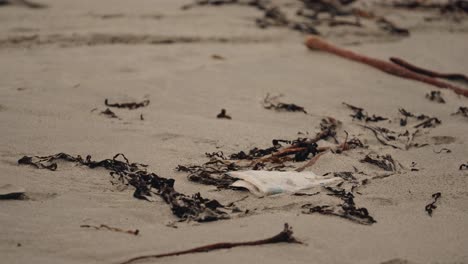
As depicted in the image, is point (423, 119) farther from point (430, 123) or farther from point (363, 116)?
point (363, 116)

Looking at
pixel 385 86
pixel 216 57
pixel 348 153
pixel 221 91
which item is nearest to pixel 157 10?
pixel 216 57

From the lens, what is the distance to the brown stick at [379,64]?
4724 mm

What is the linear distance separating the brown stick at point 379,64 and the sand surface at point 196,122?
0.20 feet

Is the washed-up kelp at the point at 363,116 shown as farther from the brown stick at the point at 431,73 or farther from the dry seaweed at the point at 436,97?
the brown stick at the point at 431,73

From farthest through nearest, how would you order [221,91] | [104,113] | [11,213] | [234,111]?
[221,91]
[234,111]
[104,113]
[11,213]

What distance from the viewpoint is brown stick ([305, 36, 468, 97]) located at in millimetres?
4724

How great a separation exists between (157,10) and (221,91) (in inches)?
87.1

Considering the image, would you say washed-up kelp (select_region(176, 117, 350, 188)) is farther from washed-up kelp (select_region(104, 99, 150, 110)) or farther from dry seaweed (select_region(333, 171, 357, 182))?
washed-up kelp (select_region(104, 99, 150, 110))

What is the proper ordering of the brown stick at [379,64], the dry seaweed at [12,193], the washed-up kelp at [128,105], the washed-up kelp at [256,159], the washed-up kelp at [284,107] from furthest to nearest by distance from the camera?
the brown stick at [379,64], the washed-up kelp at [284,107], the washed-up kelp at [128,105], the washed-up kelp at [256,159], the dry seaweed at [12,193]

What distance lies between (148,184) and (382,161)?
3.97 feet

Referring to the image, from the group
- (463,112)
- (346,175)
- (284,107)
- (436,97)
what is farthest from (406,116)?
(346,175)

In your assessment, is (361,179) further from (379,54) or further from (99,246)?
(379,54)

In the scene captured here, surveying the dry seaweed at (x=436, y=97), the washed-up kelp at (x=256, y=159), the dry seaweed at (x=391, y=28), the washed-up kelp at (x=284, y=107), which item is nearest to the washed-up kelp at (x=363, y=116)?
the washed-up kelp at (x=284, y=107)

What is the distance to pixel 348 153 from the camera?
327 centimetres
